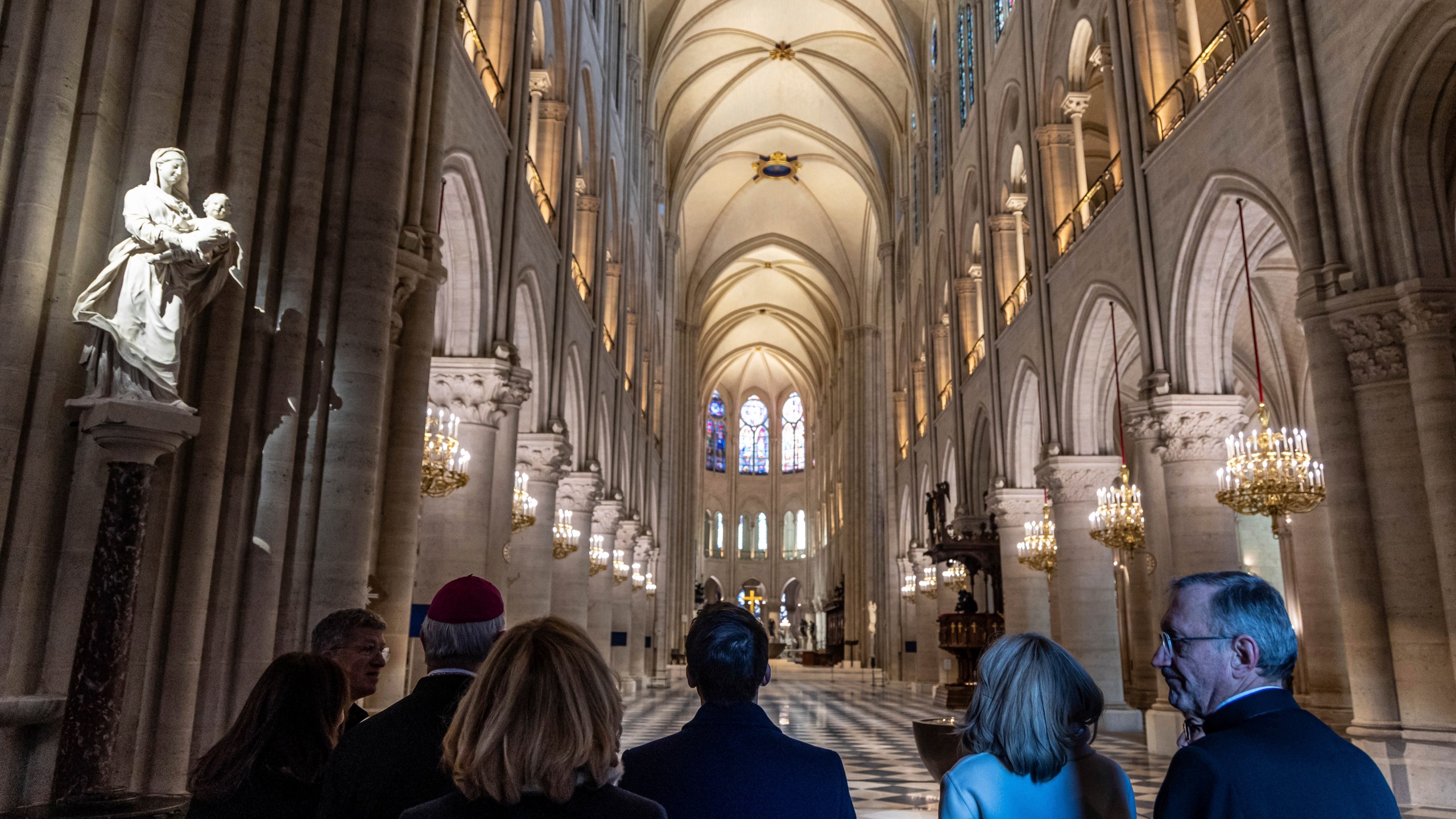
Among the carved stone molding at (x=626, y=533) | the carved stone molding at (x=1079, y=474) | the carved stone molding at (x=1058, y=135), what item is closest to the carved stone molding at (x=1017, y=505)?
the carved stone molding at (x=1079, y=474)

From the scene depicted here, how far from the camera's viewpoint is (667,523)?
33.2m

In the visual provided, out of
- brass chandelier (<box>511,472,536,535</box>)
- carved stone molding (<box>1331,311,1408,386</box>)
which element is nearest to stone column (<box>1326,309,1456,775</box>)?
carved stone molding (<box>1331,311,1408,386</box>)

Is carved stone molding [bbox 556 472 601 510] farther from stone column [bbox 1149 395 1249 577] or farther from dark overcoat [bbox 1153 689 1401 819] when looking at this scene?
dark overcoat [bbox 1153 689 1401 819]

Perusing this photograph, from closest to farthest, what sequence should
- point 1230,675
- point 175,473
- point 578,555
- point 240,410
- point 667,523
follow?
point 1230,675 → point 175,473 → point 240,410 → point 578,555 → point 667,523

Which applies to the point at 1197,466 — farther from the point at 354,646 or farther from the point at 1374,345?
the point at 354,646

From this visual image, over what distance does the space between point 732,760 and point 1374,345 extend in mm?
7544

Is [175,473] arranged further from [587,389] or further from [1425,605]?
[587,389]

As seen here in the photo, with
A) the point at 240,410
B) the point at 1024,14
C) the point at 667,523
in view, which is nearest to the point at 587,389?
the point at 1024,14

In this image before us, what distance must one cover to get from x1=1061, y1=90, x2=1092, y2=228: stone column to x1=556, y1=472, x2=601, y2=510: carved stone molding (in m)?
8.50

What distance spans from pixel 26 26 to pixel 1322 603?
1689 centimetres

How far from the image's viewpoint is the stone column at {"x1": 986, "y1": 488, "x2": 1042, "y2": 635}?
1725cm

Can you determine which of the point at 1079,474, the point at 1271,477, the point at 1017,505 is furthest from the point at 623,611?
the point at 1271,477

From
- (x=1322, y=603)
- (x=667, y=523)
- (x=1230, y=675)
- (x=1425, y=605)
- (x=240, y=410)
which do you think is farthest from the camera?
(x=667, y=523)

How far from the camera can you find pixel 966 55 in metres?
20.8
